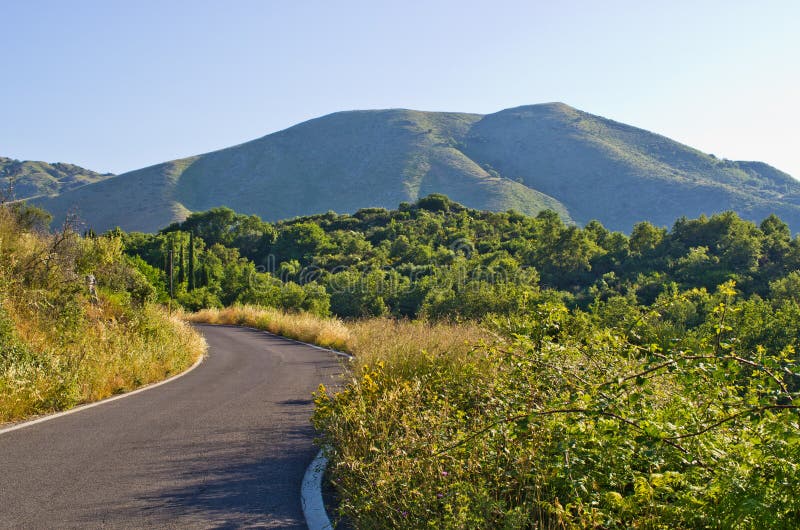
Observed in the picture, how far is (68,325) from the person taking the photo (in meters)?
12.0

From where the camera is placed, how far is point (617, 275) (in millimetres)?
40094

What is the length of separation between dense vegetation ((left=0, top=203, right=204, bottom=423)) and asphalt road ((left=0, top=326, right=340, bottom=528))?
773 millimetres

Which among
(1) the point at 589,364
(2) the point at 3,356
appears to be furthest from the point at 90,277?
(1) the point at 589,364

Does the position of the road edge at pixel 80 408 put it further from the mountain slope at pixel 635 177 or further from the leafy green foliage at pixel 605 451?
the mountain slope at pixel 635 177

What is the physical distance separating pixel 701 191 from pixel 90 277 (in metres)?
142

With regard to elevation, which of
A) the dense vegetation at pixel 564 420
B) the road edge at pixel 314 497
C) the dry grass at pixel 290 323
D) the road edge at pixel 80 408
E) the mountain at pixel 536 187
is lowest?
the dry grass at pixel 290 323

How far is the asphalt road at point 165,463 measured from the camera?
17.2ft

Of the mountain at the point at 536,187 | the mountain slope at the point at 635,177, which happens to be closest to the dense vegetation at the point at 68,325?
the mountain at the point at 536,187

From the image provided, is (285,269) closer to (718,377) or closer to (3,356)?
(3,356)

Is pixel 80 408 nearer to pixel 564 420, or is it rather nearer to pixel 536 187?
pixel 564 420

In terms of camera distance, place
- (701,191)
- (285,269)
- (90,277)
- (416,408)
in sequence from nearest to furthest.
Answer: (416,408) < (90,277) < (285,269) < (701,191)

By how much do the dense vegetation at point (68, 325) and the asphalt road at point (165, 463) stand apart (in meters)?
0.77

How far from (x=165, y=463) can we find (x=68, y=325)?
6.58 m

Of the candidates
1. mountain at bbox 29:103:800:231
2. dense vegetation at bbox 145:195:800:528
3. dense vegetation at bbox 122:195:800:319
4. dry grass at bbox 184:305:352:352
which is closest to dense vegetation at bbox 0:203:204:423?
dense vegetation at bbox 145:195:800:528
